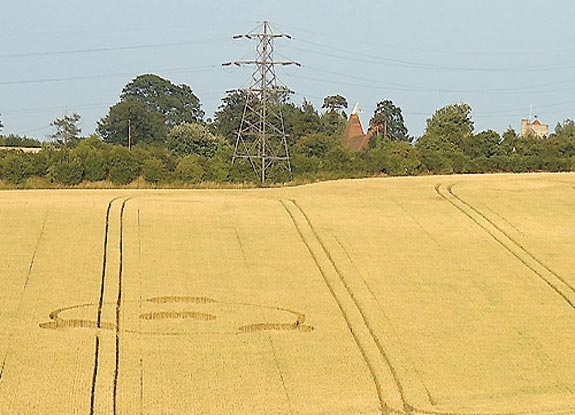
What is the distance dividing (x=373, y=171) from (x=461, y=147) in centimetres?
1287

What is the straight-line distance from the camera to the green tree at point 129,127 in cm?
9050

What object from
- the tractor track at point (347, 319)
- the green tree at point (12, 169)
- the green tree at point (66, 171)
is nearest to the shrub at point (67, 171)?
the green tree at point (66, 171)

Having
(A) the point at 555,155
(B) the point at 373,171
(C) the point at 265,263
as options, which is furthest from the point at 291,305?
(A) the point at 555,155

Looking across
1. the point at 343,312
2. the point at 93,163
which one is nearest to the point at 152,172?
the point at 93,163

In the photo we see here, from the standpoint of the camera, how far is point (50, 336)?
17812mm

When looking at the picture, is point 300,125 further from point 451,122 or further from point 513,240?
point 513,240

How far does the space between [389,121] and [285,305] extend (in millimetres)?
87968

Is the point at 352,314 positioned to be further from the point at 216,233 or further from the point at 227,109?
the point at 227,109

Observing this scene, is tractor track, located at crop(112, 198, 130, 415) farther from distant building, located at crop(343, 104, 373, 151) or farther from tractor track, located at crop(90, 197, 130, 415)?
distant building, located at crop(343, 104, 373, 151)

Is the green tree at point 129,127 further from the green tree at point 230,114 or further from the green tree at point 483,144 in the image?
the green tree at point 483,144

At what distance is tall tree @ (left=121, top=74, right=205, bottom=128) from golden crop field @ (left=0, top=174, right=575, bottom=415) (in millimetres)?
99001

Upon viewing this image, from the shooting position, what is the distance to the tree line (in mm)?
46094

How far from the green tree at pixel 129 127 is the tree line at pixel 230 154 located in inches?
3.8

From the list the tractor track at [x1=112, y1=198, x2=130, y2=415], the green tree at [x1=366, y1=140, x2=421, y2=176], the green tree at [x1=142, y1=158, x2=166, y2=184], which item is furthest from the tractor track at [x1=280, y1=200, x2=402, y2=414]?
the green tree at [x1=366, y1=140, x2=421, y2=176]
